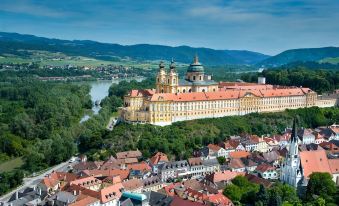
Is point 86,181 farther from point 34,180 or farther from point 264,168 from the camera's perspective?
point 264,168

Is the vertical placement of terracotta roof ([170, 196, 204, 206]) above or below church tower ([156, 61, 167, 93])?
below

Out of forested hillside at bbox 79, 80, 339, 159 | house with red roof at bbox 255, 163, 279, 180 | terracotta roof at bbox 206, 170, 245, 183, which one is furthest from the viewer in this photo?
forested hillside at bbox 79, 80, 339, 159

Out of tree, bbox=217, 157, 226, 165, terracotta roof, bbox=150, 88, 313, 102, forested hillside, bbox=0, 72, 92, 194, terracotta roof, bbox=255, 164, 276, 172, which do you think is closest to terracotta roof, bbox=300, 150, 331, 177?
terracotta roof, bbox=255, 164, 276, 172

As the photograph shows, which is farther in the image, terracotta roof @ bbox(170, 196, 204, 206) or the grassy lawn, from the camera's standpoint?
the grassy lawn

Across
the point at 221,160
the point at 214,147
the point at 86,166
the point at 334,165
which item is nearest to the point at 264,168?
the point at 221,160

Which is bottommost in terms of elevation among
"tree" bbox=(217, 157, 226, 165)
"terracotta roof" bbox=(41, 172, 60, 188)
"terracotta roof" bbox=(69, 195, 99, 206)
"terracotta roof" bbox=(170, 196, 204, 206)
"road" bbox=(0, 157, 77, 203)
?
"road" bbox=(0, 157, 77, 203)

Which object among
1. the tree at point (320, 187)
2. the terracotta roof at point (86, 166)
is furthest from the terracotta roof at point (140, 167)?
the tree at point (320, 187)

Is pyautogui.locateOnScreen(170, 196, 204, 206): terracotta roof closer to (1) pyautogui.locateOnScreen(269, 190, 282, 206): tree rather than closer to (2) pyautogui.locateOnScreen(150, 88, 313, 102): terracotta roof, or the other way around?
(1) pyautogui.locateOnScreen(269, 190, 282, 206): tree
